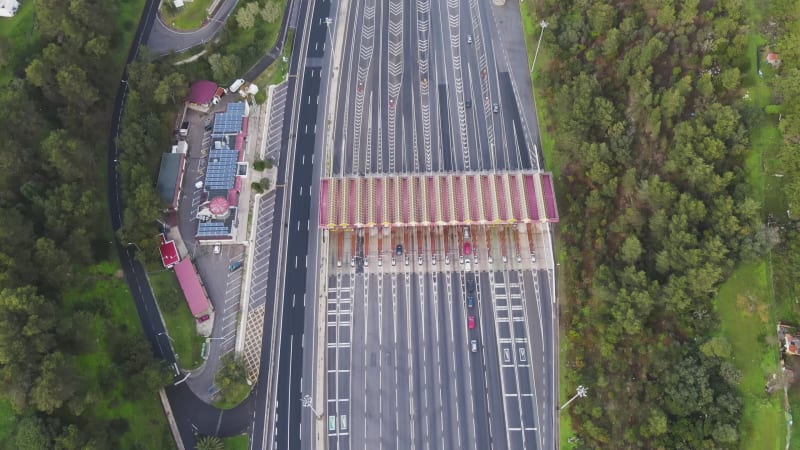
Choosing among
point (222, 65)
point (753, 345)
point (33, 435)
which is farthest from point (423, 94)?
point (33, 435)

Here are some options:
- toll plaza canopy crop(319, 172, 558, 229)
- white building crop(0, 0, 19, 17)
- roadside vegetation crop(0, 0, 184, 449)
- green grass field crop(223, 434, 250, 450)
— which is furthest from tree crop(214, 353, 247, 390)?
white building crop(0, 0, 19, 17)

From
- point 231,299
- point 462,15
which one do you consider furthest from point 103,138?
point 462,15

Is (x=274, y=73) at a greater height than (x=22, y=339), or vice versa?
(x=274, y=73)

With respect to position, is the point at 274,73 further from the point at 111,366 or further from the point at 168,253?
the point at 111,366

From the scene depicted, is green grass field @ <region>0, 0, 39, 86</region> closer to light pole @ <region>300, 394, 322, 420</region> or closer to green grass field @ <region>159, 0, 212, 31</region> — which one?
green grass field @ <region>159, 0, 212, 31</region>

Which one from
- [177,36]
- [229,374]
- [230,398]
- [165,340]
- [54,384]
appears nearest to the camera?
[54,384]
